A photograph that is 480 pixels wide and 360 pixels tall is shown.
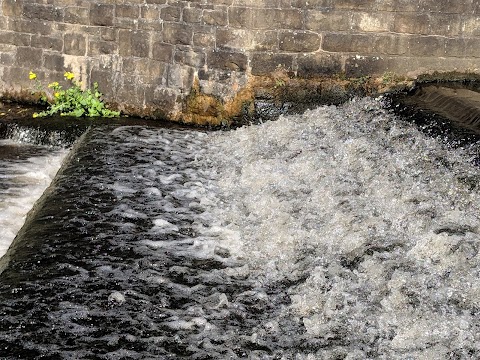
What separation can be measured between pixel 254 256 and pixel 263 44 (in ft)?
12.0

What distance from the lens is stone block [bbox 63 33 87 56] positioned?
296 inches

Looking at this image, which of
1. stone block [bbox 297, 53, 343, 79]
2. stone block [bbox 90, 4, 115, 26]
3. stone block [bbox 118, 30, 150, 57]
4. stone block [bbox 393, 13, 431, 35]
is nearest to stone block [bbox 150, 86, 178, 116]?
stone block [bbox 118, 30, 150, 57]

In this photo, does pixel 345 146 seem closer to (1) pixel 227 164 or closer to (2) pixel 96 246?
(1) pixel 227 164

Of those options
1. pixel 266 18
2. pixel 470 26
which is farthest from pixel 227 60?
pixel 470 26

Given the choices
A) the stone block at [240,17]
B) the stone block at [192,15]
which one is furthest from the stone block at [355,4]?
the stone block at [192,15]

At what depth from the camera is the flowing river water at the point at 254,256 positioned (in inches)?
103

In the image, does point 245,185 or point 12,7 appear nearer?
point 245,185

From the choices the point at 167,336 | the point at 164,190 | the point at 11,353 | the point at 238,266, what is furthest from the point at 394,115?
the point at 11,353

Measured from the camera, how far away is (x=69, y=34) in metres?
7.57

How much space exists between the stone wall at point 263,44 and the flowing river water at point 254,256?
1.52 m

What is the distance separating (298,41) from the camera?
6629mm

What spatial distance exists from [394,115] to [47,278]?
406cm

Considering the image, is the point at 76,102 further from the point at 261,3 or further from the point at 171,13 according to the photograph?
the point at 261,3

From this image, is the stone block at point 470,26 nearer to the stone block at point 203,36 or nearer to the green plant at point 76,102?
the stone block at point 203,36
